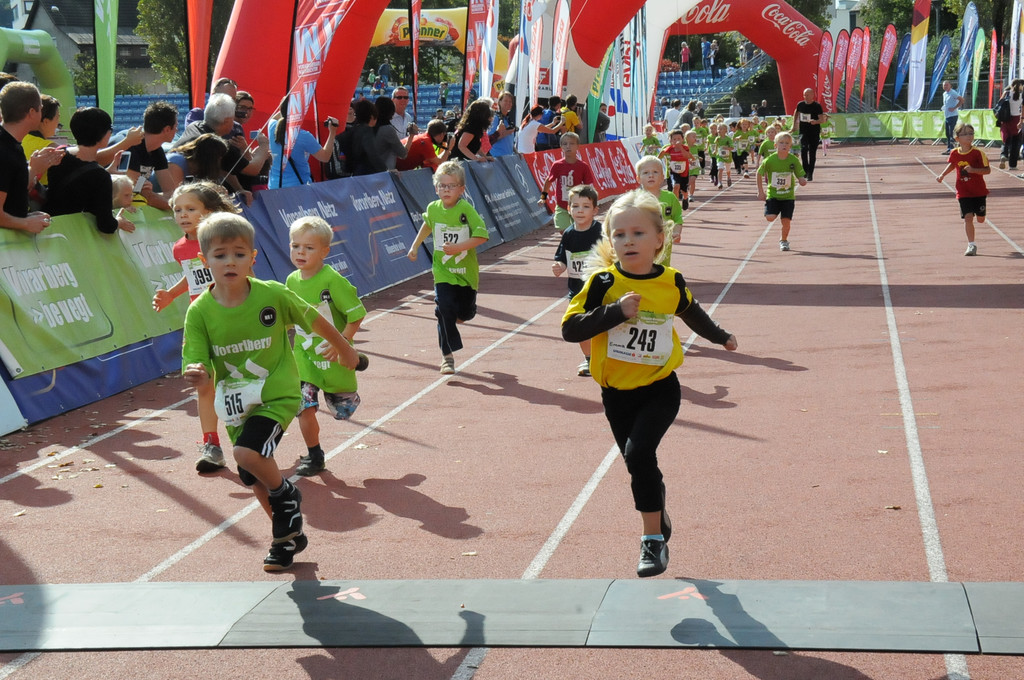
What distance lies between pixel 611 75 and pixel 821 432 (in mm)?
28116

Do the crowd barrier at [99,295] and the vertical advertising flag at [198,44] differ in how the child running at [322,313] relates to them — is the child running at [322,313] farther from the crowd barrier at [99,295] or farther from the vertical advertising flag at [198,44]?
the vertical advertising flag at [198,44]

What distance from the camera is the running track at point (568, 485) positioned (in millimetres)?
4512

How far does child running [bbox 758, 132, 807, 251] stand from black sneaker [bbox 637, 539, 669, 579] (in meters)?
13.8

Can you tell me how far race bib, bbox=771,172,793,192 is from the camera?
18.0 meters

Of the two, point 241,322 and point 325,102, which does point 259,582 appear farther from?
point 325,102

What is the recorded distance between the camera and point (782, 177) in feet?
59.0

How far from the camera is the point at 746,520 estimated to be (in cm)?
595

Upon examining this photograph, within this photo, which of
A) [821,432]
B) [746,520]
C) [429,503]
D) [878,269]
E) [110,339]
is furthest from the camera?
[878,269]

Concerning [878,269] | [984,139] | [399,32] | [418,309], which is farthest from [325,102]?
[984,139]

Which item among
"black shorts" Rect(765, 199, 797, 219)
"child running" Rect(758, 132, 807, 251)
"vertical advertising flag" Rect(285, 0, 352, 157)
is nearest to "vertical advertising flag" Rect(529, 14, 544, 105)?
"child running" Rect(758, 132, 807, 251)

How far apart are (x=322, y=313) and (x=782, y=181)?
40.9 feet

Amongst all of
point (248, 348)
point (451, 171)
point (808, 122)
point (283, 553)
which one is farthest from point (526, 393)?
point (808, 122)

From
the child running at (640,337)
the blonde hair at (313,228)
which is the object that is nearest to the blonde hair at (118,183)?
the blonde hair at (313,228)

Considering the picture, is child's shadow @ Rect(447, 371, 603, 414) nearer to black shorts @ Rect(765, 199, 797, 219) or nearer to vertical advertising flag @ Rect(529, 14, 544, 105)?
black shorts @ Rect(765, 199, 797, 219)
